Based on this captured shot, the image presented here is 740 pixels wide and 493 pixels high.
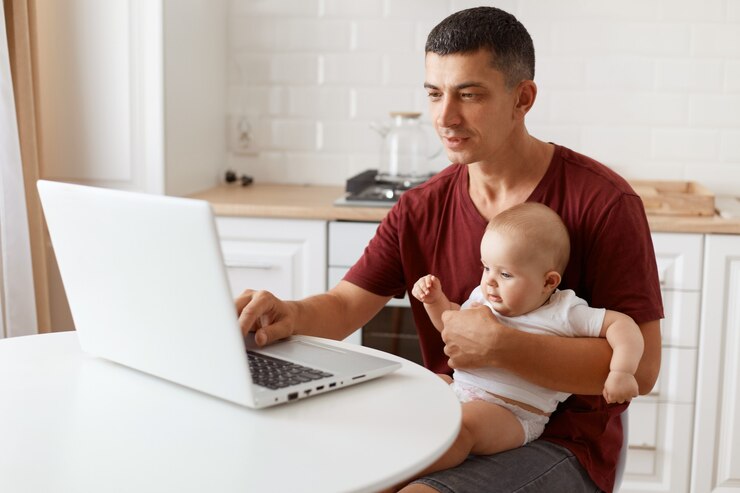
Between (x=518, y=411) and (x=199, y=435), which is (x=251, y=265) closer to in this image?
(x=518, y=411)

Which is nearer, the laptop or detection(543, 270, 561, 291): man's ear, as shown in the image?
the laptop

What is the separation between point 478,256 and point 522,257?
225 mm

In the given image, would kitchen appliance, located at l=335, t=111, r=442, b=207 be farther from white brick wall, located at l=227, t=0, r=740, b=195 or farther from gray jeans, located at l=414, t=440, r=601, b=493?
gray jeans, located at l=414, t=440, r=601, b=493

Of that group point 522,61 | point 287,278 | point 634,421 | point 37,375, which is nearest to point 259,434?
point 37,375

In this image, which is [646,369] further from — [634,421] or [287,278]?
[287,278]

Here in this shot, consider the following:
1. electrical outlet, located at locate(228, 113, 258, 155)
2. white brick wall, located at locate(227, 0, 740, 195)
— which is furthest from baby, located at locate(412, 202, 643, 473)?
electrical outlet, located at locate(228, 113, 258, 155)

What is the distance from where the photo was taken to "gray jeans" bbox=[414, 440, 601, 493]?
1.46 metres

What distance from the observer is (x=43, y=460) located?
1.07m

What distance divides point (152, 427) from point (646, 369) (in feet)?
2.75

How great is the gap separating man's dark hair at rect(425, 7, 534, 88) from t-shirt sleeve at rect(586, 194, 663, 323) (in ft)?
1.00

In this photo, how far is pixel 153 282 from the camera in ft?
3.98

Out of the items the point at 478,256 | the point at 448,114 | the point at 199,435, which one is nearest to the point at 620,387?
the point at 478,256

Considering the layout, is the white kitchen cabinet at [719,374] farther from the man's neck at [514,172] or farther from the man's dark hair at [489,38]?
the man's dark hair at [489,38]

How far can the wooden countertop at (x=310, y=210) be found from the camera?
8.80 ft
